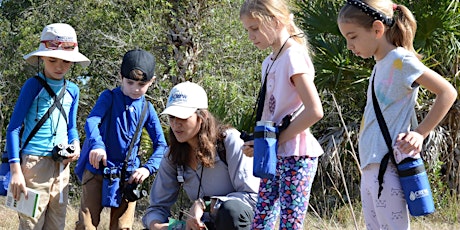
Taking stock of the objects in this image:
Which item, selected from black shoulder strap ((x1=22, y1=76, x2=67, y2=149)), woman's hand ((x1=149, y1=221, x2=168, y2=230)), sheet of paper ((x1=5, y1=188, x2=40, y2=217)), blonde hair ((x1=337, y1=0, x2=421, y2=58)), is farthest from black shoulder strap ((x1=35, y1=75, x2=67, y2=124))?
blonde hair ((x1=337, y1=0, x2=421, y2=58))

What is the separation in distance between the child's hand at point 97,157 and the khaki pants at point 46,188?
11.6 inches

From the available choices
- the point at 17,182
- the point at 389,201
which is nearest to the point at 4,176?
the point at 17,182

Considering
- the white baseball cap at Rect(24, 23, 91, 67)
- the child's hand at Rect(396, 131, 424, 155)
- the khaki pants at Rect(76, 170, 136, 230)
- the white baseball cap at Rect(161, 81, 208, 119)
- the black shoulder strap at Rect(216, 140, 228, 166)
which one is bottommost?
the khaki pants at Rect(76, 170, 136, 230)

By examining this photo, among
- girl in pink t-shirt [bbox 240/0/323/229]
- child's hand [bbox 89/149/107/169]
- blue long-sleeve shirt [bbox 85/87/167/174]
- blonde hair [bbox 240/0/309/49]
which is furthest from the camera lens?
blue long-sleeve shirt [bbox 85/87/167/174]

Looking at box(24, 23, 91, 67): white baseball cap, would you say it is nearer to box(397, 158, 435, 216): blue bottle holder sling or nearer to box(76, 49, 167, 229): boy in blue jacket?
box(76, 49, 167, 229): boy in blue jacket

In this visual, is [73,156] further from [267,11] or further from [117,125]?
[267,11]

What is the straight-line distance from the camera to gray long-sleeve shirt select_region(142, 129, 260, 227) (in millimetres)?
4312

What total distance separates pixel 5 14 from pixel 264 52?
8.99m

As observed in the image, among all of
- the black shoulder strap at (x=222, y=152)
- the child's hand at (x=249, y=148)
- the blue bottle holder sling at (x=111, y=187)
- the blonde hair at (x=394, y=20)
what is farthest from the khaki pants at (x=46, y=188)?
the blonde hair at (x=394, y=20)

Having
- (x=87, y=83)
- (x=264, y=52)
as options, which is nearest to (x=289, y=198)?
(x=264, y=52)

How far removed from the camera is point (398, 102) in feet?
11.1

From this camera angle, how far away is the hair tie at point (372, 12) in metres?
3.45

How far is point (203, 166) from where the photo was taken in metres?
4.39

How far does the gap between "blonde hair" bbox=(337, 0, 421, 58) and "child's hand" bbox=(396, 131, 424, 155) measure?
45 cm
